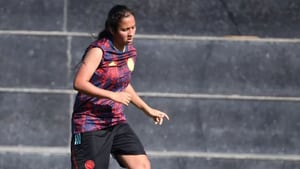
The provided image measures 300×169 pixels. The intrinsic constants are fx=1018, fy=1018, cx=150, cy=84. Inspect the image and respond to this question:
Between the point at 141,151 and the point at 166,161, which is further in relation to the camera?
the point at 166,161

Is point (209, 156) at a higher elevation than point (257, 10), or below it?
below

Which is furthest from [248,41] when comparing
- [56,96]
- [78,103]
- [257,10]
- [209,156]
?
[78,103]

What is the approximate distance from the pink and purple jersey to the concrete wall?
154 centimetres

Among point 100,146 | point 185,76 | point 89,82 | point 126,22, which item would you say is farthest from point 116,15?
point 185,76

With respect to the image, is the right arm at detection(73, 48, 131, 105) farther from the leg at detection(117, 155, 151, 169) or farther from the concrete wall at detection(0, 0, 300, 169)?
the concrete wall at detection(0, 0, 300, 169)

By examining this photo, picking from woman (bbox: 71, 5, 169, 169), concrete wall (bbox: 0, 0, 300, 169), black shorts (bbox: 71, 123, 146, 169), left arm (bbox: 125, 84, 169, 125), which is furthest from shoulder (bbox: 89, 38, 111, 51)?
concrete wall (bbox: 0, 0, 300, 169)

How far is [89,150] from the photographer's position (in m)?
6.08

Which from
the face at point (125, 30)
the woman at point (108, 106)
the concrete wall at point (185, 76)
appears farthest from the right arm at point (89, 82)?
the concrete wall at point (185, 76)

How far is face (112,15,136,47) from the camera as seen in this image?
593 cm

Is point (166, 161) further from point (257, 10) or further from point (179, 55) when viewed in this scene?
Result: point (257, 10)

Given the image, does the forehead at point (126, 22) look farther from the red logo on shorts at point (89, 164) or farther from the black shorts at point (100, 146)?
the red logo on shorts at point (89, 164)

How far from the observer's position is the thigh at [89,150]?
608 centimetres

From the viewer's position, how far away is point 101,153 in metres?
6.11

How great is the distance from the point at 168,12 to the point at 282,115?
1.17m
